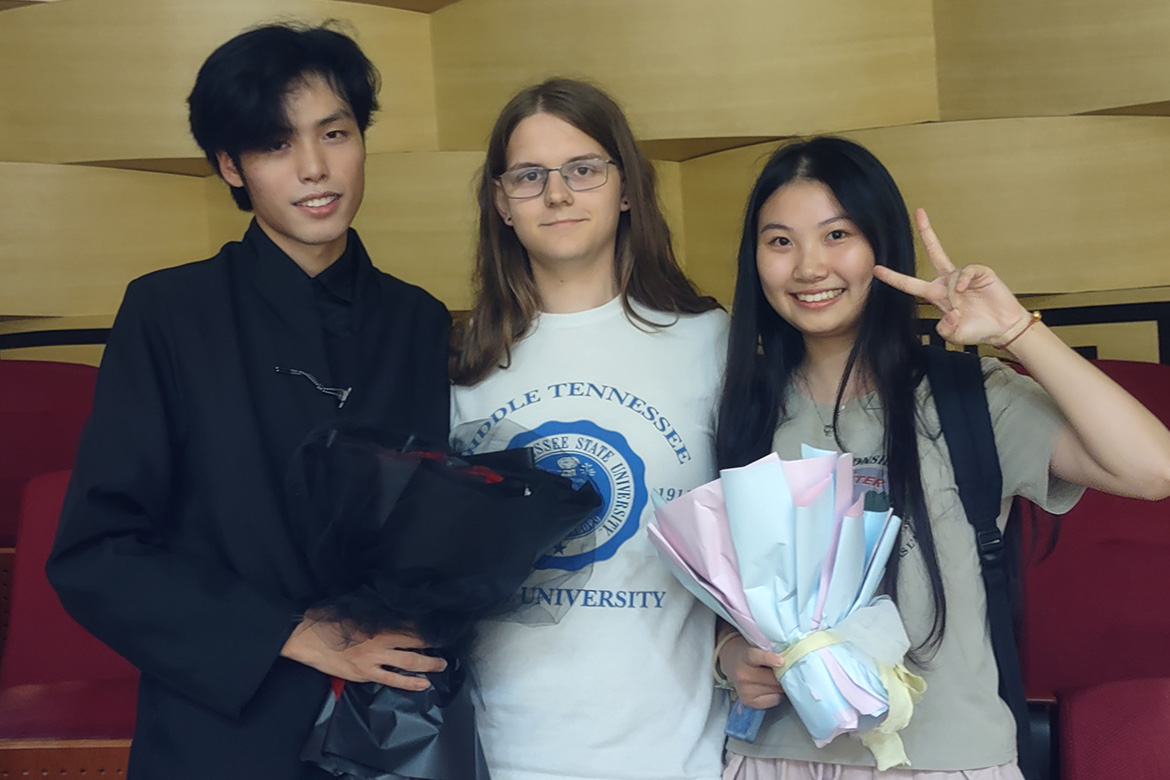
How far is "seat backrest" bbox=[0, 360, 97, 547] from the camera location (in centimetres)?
288

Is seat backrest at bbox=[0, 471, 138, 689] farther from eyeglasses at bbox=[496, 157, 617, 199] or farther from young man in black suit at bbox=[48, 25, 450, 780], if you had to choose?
eyeglasses at bbox=[496, 157, 617, 199]

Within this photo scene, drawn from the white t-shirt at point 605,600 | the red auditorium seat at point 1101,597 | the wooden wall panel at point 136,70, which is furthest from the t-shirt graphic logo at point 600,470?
the wooden wall panel at point 136,70

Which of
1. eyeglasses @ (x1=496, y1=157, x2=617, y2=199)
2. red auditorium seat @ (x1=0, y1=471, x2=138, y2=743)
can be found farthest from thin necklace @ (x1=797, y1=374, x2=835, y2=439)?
red auditorium seat @ (x1=0, y1=471, x2=138, y2=743)

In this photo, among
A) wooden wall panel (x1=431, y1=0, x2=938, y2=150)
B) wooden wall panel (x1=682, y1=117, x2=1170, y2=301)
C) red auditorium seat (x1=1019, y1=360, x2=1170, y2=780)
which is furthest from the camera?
wooden wall panel (x1=431, y1=0, x2=938, y2=150)

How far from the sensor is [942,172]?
8.43 ft

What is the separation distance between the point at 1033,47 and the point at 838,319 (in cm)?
139

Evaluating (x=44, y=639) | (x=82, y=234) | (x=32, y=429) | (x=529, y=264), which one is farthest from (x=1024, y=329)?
(x=82, y=234)

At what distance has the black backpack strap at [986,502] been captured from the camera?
136 cm

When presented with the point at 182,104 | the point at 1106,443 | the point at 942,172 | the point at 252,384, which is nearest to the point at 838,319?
the point at 1106,443

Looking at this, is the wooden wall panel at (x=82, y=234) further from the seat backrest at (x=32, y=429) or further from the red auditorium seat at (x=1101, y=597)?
the red auditorium seat at (x=1101, y=597)

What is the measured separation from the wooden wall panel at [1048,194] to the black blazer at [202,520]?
62.1 inches

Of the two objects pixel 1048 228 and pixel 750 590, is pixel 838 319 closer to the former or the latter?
pixel 750 590

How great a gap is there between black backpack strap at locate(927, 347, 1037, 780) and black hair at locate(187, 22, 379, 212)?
91 cm

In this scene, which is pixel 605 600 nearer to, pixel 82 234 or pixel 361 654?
pixel 361 654
